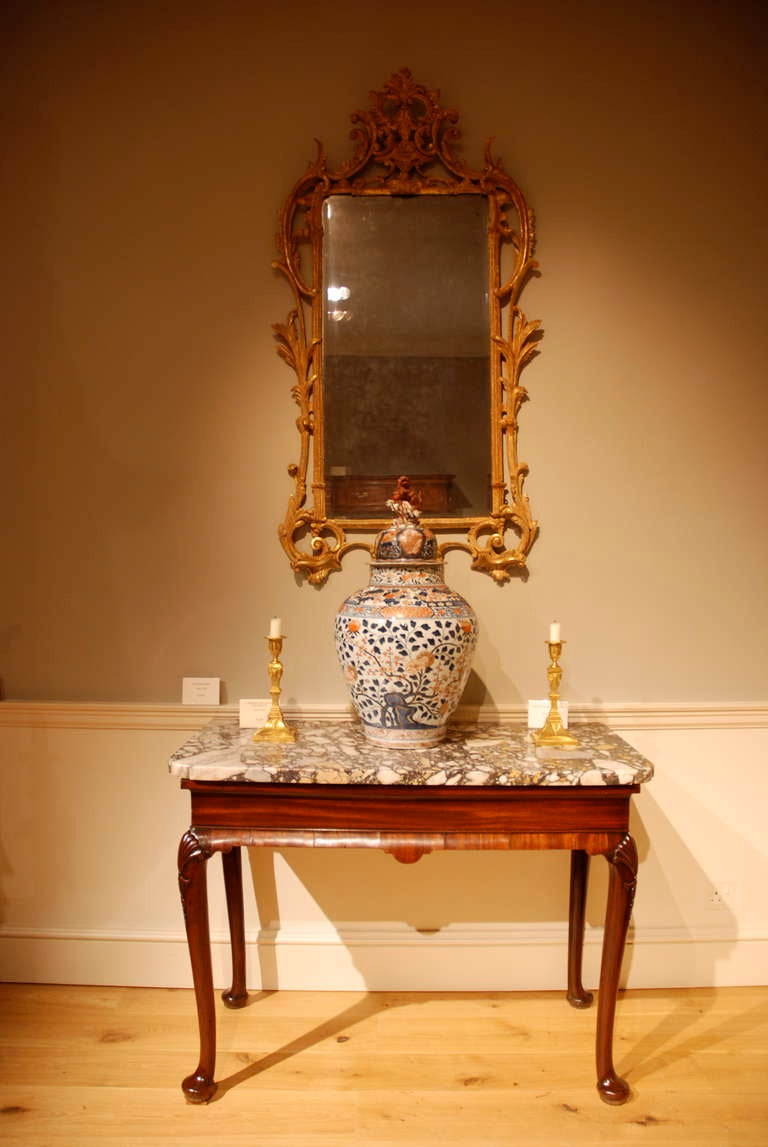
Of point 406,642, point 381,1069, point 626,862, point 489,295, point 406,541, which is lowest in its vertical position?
point 381,1069

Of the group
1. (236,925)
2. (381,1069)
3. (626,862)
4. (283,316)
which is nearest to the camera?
(626,862)

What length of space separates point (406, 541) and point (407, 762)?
0.50m

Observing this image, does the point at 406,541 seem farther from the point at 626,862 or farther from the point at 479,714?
the point at 626,862

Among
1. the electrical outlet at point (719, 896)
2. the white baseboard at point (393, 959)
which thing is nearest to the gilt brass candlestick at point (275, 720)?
the white baseboard at point (393, 959)

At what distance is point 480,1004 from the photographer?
194cm

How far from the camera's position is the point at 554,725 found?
172 cm

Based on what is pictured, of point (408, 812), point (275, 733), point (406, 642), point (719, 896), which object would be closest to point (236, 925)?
point (275, 733)

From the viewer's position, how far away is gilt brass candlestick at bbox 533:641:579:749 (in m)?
1.69

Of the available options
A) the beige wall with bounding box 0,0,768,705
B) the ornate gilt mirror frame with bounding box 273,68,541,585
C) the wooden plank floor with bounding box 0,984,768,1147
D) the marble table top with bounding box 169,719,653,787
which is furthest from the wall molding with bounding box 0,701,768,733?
the wooden plank floor with bounding box 0,984,768,1147

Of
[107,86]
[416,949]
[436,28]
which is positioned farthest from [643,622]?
[107,86]

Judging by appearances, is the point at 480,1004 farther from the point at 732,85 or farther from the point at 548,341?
the point at 732,85

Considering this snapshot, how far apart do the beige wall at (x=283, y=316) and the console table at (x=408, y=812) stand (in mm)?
508

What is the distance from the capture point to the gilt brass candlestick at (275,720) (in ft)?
5.62

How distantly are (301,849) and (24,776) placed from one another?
2.65ft
